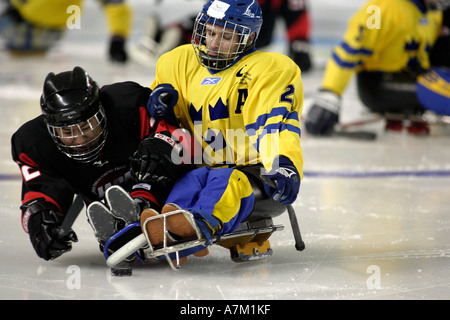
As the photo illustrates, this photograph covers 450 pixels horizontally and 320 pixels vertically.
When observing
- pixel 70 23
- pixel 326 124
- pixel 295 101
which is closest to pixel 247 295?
pixel 295 101

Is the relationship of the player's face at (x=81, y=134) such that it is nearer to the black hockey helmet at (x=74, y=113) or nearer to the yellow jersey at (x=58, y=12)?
the black hockey helmet at (x=74, y=113)

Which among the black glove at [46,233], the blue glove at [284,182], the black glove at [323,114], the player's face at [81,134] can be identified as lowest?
the black glove at [323,114]

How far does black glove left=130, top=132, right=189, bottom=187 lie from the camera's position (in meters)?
2.39

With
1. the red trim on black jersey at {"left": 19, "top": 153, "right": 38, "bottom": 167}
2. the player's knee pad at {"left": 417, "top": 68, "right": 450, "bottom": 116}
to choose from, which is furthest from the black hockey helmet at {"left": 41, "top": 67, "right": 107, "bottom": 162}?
the player's knee pad at {"left": 417, "top": 68, "right": 450, "bottom": 116}

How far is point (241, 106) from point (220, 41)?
0.22 meters

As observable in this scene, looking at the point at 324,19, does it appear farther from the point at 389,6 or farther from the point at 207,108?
the point at 207,108

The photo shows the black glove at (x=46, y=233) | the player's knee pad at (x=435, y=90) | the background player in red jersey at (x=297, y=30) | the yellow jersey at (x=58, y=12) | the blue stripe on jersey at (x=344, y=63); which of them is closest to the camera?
the black glove at (x=46, y=233)

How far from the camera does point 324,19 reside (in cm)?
855

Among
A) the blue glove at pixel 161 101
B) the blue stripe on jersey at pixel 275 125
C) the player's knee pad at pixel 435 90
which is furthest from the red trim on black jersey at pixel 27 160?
the player's knee pad at pixel 435 90

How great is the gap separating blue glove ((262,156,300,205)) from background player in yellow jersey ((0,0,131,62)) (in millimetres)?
5144

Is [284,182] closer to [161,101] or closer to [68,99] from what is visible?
[161,101]

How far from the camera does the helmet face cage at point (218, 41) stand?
2.58 metres

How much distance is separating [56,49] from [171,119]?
18.9ft

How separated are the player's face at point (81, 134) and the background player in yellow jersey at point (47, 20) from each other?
16.2ft
